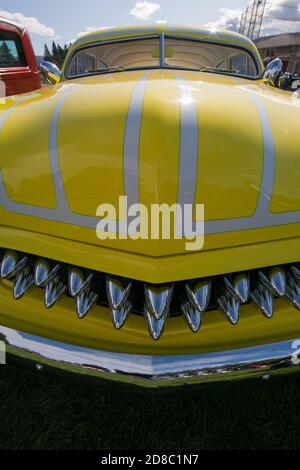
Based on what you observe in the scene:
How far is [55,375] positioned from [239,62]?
2.68 m

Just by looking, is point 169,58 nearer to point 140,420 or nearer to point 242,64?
point 242,64

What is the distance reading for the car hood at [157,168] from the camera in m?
1.07

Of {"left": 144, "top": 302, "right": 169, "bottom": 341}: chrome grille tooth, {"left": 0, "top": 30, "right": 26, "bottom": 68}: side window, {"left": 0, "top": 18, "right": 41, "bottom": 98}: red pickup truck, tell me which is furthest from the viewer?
{"left": 0, "top": 30, "right": 26, "bottom": 68}: side window

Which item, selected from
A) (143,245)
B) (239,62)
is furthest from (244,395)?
(239,62)

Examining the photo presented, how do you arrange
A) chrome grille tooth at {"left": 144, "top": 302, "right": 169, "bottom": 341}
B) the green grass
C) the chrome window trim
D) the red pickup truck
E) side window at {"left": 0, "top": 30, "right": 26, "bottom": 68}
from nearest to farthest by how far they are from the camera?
1. chrome grille tooth at {"left": 144, "top": 302, "right": 169, "bottom": 341}
2. the green grass
3. the chrome window trim
4. the red pickup truck
5. side window at {"left": 0, "top": 30, "right": 26, "bottom": 68}

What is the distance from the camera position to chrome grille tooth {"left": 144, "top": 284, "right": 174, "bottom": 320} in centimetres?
107

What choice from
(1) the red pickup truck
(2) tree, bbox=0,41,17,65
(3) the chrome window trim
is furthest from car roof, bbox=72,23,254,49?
(2) tree, bbox=0,41,17,65

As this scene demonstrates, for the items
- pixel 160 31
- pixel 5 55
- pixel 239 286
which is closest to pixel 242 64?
pixel 160 31

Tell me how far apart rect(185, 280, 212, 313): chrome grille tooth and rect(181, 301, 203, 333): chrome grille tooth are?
2cm

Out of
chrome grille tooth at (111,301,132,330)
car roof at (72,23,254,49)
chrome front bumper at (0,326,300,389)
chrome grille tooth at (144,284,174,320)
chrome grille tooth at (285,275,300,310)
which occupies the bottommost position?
chrome front bumper at (0,326,300,389)

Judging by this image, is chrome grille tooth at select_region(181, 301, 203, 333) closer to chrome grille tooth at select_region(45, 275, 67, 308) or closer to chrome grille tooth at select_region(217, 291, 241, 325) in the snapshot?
chrome grille tooth at select_region(217, 291, 241, 325)

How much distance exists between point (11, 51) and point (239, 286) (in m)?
5.37

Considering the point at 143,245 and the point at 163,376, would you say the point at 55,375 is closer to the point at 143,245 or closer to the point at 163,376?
the point at 163,376

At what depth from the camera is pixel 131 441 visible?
4.58 ft
